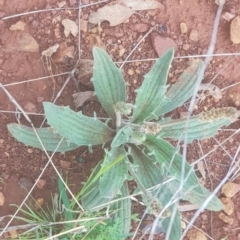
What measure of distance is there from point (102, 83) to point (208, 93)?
1.32ft

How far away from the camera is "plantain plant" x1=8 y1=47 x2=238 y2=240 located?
5.13 feet

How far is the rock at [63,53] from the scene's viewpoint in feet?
5.71

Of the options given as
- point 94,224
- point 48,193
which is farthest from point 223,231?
point 48,193

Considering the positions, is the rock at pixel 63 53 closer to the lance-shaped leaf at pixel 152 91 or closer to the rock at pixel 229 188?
the lance-shaped leaf at pixel 152 91

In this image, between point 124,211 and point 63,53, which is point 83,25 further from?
point 124,211

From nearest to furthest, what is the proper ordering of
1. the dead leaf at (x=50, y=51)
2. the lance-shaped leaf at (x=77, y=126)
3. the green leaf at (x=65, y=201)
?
1. the lance-shaped leaf at (x=77, y=126)
2. the green leaf at (x=65, y=201)
3. the dead leaf at (x=50, y=51)

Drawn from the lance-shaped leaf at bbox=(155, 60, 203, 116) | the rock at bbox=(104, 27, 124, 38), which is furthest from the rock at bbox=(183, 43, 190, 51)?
the rock at bbox=(104, 27, 124, 38)

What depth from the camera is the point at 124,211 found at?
167 centimetres

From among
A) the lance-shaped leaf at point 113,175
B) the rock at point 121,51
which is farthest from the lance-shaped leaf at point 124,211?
the rock at point 121,51

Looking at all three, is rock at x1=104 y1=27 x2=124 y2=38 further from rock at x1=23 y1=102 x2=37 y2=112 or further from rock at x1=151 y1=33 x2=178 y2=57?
rock at x1=23 y1=102 x2=37 y2=112

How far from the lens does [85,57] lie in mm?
1758

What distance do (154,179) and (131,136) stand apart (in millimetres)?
175

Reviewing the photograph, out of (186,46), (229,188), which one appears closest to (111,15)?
(186,46)

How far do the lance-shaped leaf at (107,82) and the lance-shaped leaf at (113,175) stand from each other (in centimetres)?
14
